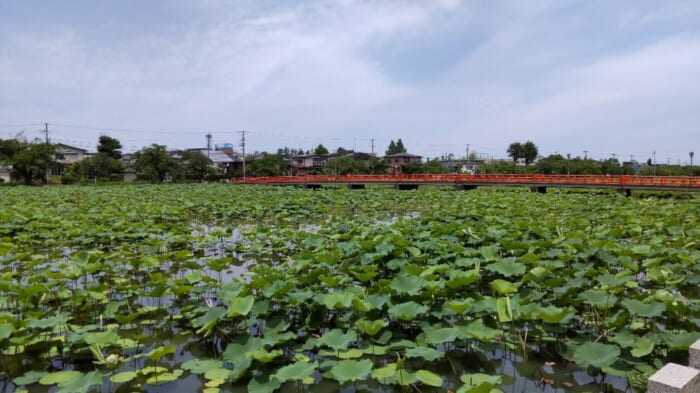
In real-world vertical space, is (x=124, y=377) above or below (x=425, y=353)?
below

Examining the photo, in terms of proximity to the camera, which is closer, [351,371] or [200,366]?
[351,371]

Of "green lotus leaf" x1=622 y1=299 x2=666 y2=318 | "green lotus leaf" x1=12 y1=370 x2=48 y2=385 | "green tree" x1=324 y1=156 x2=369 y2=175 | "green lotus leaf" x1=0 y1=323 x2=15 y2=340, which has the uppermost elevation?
"green tree" x1=324 y1=156 x2=369 y2=175

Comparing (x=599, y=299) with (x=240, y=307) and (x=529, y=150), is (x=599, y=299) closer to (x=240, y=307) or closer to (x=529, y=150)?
(x=240, y=307)

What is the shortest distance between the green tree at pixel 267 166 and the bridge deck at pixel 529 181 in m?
10.1

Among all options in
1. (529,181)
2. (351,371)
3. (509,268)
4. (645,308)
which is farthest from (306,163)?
(351,371)

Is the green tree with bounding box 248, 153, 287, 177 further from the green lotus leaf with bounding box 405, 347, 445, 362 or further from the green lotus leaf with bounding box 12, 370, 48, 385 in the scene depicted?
the green lotus leaf with bounding box 405, 347, 445, 362

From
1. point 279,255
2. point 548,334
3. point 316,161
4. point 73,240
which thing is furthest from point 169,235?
point 316,161

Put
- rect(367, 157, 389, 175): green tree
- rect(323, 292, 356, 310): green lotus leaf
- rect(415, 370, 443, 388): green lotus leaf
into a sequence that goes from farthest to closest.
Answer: rect(367, 157, 389, 175): green tree < rect(323, 292, 356, 310): green lotus leaf < rect(415, 370, 443, 388): green lotus leaf

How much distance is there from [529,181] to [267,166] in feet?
97.7

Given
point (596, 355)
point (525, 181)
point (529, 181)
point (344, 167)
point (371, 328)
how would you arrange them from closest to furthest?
point (596, 355)
point (371, 328)
point (529, 181)
point (525, 181)
point (344, 167)

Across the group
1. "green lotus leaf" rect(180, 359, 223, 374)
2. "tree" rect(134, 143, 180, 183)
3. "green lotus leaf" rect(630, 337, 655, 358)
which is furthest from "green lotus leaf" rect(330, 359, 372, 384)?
"tree" rect(134, 143, 180, 183)

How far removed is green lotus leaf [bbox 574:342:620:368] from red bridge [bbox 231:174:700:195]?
74.1 ft

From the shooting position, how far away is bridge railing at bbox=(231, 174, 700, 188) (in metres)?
21.5

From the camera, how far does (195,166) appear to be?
148ft
